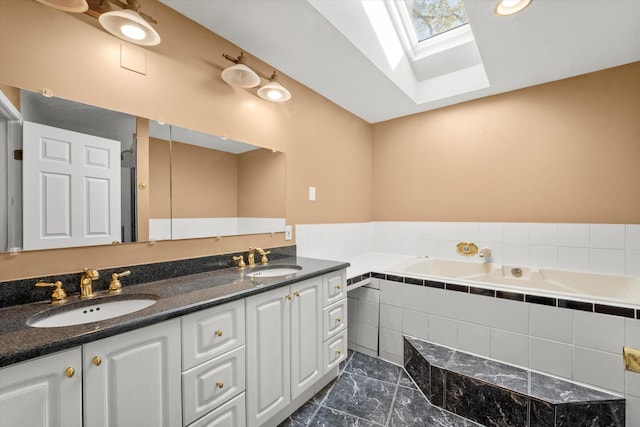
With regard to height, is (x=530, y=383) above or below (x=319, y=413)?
above

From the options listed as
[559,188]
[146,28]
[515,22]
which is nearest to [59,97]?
[146,28]

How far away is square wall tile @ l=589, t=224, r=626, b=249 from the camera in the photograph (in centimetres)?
219

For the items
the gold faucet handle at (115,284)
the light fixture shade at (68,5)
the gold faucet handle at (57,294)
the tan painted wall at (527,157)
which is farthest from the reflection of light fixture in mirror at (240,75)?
the tan painted wall at (527,157)

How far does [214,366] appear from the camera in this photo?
1197 mm

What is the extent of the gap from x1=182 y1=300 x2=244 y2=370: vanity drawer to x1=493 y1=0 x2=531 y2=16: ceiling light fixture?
2119mm

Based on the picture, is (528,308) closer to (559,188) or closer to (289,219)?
(559,188)

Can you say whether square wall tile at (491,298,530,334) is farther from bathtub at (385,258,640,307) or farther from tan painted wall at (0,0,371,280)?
tan painted wall at (0,0,371,280)

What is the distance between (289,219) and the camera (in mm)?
2373

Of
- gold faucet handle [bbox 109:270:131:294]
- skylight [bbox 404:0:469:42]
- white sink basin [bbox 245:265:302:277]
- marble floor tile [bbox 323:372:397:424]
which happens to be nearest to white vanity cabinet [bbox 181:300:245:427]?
gold faucet handle [bbox 109:270:131:294]

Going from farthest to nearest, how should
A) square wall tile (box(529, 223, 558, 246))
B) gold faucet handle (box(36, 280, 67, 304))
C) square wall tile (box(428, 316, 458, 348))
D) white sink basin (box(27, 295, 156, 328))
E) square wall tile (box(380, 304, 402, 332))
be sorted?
square wall tile (box(529, 223, 558, 246)) < square wall tile (box(380, 304, 402, 332)) < square wall tile (box(428, 316, 458, 348)) < gold faucet handle (box(36, 280, 67, 304)) < white sink basin (box(27, 295, 156, 328))

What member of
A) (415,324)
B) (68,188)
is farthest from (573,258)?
(68,188)

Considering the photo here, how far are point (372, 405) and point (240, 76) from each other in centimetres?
228

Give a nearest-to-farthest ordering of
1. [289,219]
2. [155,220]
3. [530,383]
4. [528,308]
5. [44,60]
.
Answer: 1. [44,60]
2. [155,220]
3. [530,383]
4. [528,308]
5. [289,219]

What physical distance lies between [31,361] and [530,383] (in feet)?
7.62
